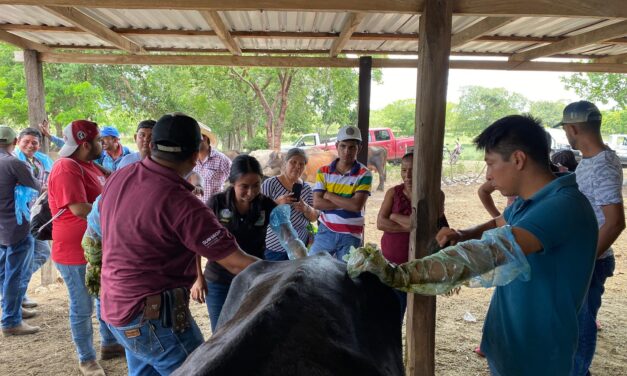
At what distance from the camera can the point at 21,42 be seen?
199 inches

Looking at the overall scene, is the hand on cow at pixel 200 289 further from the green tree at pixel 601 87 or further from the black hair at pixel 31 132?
the green tree at pixel 601 87

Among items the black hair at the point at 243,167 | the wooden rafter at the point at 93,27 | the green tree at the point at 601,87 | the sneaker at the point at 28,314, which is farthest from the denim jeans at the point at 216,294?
the green tree at the point at 601,87

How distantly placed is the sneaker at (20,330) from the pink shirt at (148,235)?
10.8ft

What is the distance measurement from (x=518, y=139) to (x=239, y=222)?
78.7 inches

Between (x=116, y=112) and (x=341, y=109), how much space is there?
9968mm

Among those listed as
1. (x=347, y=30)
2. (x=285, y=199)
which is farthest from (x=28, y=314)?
(x=347, y=30)

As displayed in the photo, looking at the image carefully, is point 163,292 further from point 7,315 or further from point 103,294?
point 7,315

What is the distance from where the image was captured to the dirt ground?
406 cm

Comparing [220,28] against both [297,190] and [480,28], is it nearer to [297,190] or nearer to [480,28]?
[297,190]

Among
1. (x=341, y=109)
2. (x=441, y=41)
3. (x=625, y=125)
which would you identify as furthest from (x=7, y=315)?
(x=625, y=125)

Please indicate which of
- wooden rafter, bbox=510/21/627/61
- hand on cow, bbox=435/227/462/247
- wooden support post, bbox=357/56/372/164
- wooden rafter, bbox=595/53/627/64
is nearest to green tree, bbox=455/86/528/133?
wooden rafter, bbox=595/53/627/64

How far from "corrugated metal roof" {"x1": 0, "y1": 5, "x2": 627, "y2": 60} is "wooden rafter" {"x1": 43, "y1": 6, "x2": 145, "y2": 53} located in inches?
2.6

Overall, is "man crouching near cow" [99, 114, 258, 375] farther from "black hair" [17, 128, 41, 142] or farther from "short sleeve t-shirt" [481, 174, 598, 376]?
"black hair" [17, 128, 41, 142]

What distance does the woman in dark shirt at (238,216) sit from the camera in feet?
10.3
